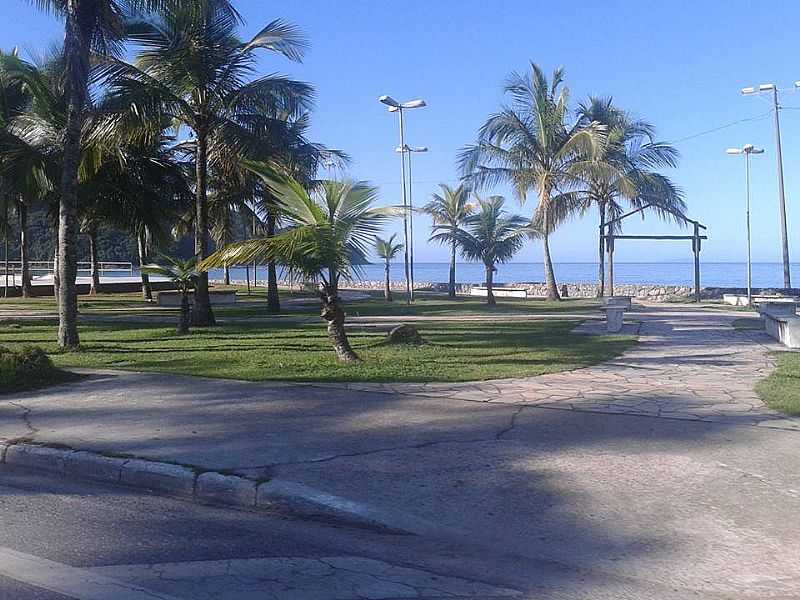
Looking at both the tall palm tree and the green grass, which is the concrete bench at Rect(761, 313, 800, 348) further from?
the tall palm tree

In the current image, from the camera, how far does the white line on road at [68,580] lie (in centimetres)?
477

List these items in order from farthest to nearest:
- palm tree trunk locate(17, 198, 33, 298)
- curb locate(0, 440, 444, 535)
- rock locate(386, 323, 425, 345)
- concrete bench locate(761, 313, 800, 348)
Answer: palm tree trunk locate(17, 198, 33, 298) → concrete bench locate(761, 313, 800, 348) → rock locate(386, 323, 425, 345) → curb locate(0, 440, 444, 535)

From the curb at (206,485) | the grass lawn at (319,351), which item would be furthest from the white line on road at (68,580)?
the grass lawn at (319,351)

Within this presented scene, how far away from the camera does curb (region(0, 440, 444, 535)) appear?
20.2ft

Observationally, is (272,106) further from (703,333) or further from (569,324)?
(703,333)

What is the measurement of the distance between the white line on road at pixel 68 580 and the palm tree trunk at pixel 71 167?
11.0 m

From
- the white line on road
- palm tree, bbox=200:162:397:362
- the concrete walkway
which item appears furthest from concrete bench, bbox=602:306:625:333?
the white line on road

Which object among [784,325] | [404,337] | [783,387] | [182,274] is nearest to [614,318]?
[784,325]

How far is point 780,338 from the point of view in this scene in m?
17.7

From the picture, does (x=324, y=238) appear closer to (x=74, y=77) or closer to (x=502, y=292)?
(x=74, y=77)

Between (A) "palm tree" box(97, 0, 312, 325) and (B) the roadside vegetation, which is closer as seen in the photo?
(B) the roadside vegetation

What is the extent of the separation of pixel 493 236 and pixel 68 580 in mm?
29529

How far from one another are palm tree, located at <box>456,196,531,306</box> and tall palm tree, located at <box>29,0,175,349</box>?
778 inches

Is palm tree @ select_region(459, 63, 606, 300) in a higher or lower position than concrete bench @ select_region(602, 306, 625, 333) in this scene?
higher
